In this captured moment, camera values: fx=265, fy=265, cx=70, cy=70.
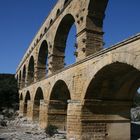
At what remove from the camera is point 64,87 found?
15680 millimetres

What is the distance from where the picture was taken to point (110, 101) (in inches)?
445

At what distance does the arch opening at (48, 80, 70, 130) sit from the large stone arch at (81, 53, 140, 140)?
193 inches

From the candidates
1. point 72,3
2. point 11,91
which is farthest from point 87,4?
point 11,91

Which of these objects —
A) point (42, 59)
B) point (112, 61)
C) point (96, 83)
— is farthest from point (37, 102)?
point (112, 61)

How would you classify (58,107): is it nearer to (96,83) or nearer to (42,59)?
(96,83)

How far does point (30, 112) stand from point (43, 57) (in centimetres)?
504

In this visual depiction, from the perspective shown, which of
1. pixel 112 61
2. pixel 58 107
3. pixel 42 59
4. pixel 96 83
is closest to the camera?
pixel 112 61

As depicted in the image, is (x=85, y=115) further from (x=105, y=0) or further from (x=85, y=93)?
(x=105, y=0)

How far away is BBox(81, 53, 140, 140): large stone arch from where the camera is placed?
10.6 m

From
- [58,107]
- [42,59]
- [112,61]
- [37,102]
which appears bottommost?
[58,107]

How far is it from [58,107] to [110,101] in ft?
18.8

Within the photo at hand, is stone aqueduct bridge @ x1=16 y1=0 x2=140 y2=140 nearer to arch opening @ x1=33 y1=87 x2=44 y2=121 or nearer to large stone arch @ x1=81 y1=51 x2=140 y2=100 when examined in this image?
large stone arch @ x1=81 y1=51 x2=140 y2=100

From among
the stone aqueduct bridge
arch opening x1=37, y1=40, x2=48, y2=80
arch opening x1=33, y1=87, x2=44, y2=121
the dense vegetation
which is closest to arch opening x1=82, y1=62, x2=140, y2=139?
the stone aqueduct bridge

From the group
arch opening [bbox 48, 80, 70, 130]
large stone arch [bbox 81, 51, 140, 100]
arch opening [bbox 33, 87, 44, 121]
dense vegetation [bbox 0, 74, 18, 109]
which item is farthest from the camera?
dense vegetation [bbox 0, 74, 18, 109]
